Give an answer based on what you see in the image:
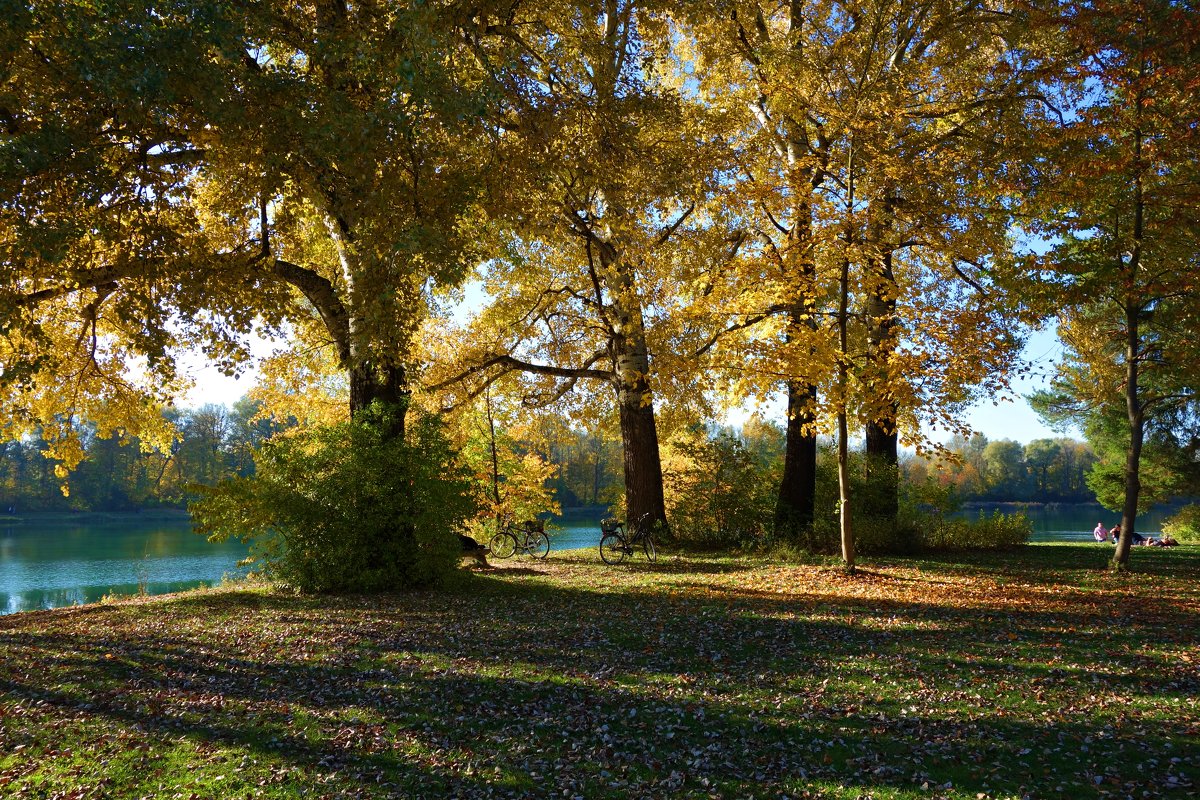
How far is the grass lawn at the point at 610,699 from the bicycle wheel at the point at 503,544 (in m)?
9.56

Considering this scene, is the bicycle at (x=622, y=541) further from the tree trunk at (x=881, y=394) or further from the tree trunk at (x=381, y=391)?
the tree trunk at (x=381, y=391)

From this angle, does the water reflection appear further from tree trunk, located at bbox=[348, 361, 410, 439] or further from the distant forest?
the distant forest

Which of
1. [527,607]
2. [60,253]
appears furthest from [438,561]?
[60,253]

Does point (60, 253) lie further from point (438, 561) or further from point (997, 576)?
point (997, 576)

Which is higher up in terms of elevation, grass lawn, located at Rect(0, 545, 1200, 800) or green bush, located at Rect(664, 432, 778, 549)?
green bush, located at Rect(664, 432, 778, 549)

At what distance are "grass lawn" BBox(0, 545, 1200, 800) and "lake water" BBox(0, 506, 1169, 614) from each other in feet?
27.0

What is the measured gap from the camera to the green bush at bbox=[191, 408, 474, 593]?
35.8 feet

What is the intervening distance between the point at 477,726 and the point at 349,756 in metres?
0.92

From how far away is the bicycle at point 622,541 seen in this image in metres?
16.2

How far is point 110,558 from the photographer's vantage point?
34.6m

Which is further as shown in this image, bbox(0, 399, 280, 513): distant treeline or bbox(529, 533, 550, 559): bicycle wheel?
bbox(0, 399, 280, 513): distant treeline

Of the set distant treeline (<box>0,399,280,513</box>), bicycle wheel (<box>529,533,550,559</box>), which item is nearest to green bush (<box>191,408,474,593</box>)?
bicycle wheel (<box>529,533,550,559</box>)

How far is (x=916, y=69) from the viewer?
528 inches

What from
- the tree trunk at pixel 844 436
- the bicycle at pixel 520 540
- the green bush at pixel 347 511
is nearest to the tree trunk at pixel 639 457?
the bicycle at pixel 520 540
